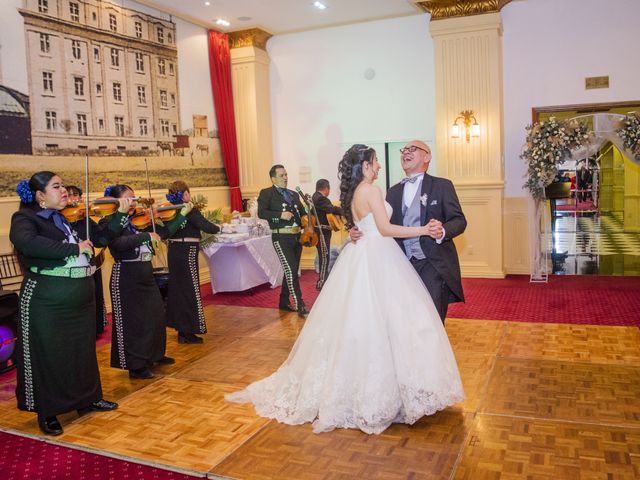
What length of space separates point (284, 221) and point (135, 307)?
247 cm

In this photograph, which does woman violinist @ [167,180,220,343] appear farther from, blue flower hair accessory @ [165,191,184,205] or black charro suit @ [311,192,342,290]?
black charro suit @ [311,192,342,290]

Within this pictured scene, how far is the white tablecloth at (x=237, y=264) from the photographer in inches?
335

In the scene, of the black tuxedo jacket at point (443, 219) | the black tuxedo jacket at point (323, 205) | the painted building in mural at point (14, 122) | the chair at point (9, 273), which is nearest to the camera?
the black tuxedo jacket at point (443, 219)

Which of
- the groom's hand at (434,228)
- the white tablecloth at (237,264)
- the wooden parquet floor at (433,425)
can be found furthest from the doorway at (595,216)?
the groom's hand at (434,228)

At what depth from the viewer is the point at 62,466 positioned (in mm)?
3633

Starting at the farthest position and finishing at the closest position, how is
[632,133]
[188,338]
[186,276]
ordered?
1. [632,133]
2. [188,338]
3. [186,276]

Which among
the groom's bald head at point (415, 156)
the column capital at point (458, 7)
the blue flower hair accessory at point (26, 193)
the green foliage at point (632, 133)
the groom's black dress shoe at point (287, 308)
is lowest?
the groom's black dress shoe at point (287, 308)

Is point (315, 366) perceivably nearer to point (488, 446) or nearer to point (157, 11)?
point (488, 446)

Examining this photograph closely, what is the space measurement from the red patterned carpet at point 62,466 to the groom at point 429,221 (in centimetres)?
214

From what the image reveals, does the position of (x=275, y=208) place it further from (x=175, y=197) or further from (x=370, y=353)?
(x=370, y=353)

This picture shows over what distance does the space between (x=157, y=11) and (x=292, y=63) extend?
8.44 feet

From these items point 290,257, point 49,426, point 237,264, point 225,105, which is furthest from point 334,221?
point 49,426

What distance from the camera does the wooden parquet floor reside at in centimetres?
339

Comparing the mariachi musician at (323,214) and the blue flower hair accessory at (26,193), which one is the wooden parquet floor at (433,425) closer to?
the blue flower hair accessory at (26,193)
